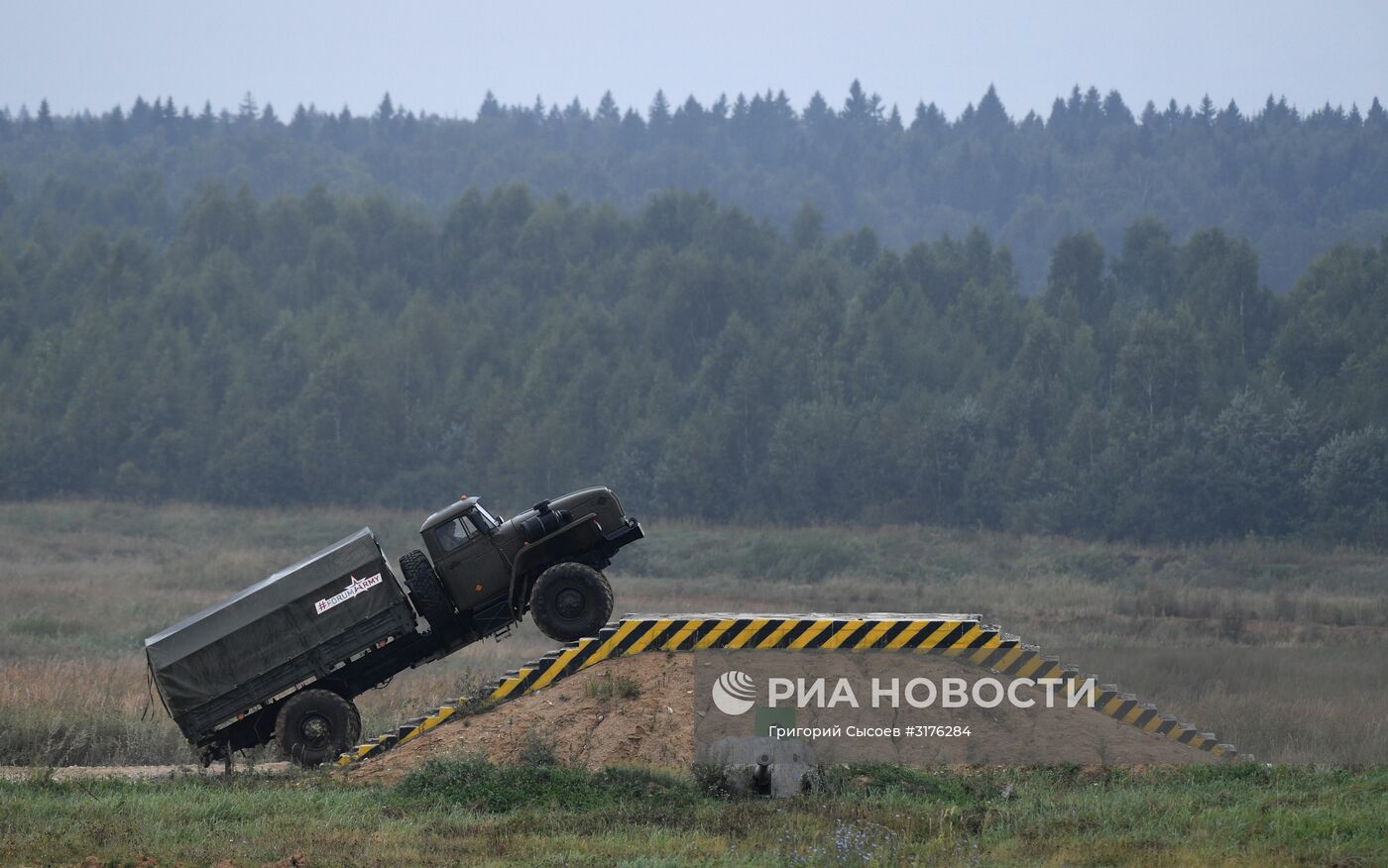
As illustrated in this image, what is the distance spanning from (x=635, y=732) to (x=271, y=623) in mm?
4805

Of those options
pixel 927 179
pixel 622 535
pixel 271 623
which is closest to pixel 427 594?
pixel 271 623

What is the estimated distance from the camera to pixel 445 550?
2008cm

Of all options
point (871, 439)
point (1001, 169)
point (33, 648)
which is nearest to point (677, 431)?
point (871, 439)

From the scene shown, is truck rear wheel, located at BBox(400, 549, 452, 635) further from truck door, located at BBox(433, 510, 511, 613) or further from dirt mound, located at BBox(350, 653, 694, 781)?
dirt mound, located at BBox(350, 653, 694, 781)

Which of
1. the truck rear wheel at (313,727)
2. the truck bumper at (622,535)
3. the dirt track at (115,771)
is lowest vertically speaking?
the dirt track at (115,771)

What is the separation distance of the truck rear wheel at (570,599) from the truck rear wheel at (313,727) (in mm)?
2759

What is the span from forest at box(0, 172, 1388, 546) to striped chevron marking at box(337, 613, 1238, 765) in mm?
50888

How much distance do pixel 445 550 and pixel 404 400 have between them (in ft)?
229

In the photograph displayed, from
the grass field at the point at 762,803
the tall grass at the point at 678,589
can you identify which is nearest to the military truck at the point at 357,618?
the grass field at the point at 762,803

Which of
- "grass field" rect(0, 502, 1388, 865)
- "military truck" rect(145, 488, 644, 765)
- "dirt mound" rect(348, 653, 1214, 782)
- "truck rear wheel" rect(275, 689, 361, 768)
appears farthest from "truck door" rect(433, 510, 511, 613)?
"grass field" rect(0, 502, 1388, 865)

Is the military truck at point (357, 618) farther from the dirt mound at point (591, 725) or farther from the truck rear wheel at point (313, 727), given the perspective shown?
the dirt mound at point (591, 725)

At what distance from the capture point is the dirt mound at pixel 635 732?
17.5m

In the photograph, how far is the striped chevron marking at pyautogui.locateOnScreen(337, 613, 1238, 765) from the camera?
17812 mm

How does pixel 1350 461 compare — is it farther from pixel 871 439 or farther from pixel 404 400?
pixel 404 400
